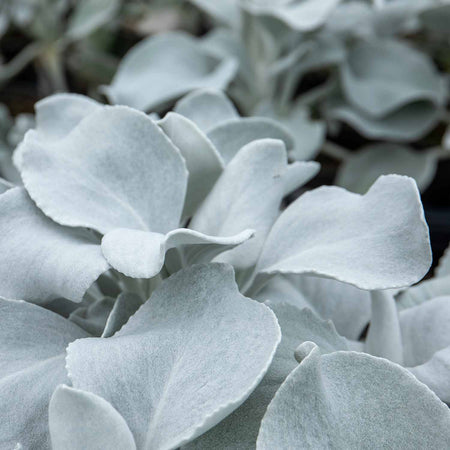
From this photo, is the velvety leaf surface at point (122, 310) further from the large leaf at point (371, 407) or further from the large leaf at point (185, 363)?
the large leaf at point (371, 407)

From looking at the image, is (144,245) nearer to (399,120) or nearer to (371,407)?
(371,407)

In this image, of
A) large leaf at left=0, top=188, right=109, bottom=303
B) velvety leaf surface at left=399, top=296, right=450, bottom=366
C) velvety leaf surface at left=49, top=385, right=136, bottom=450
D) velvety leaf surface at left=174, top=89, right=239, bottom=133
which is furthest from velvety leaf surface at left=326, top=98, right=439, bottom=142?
velvety leaf surface at left=49, top=385, right=136, bottom=450

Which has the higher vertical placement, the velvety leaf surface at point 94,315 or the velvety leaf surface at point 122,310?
the velvety leaf surface at point 122,310

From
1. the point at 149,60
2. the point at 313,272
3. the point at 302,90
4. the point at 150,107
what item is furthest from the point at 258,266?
the point at 302,90

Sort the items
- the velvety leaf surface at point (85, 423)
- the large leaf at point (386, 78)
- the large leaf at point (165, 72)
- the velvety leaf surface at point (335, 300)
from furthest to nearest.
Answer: the large leaf at point (386, 78)
the large leaf at point (165, 72)
the velvety leaf surface at point (335, 300)
the velvety leaf surface at point (85, 423)

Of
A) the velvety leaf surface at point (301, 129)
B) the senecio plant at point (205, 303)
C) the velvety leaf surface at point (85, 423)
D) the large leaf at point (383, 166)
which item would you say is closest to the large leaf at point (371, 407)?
the senecio plant at point (205, 303)

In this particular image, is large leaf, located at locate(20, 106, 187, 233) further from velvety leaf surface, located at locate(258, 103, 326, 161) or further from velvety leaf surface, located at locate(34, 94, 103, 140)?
velvety leaf surface, located at locate(258, 103, 326, 161)
